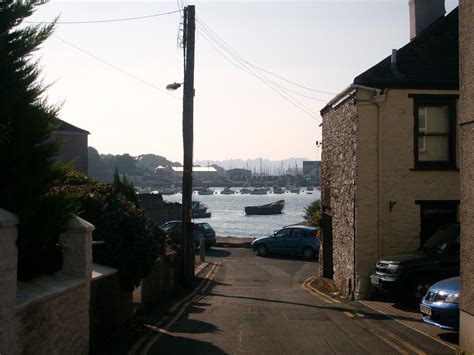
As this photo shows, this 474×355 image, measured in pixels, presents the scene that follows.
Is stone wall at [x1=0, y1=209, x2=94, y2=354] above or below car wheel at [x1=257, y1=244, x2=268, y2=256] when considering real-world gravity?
above

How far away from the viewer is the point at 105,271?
1069cm

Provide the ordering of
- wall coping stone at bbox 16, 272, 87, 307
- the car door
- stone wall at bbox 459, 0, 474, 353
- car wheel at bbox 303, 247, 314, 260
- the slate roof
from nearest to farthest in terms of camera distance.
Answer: wall coping stone at bbox 16, 272, 87, 307 → stone wall at bbox 459, 0, 474, 353 → the slate roof → car wheel at bbox 303, 247, 314, 260 → the car door

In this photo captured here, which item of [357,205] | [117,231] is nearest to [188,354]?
[117,231]

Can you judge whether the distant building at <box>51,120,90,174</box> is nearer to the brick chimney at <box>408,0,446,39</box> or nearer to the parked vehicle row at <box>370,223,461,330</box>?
the brick chimney at <box>408,0,446,39</box>

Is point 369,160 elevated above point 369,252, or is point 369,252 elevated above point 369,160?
point 369,160

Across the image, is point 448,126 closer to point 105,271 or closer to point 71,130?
point 105,271

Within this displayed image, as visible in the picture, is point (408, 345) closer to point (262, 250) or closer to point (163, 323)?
point (163, 323)

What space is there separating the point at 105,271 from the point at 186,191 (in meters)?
10.8

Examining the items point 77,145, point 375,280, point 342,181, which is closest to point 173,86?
point 342,181

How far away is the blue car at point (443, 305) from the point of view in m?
10.3

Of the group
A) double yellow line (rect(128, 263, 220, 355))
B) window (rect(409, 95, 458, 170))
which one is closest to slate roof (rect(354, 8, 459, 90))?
window (rect(409, 95, 458, 170))

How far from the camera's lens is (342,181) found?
1973 cm

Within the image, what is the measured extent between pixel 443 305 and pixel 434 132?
27.0 ft

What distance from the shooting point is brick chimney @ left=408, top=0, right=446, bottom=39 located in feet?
66.2
